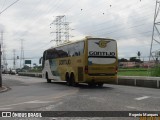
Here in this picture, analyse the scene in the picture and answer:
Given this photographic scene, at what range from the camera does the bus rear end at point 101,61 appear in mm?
28125

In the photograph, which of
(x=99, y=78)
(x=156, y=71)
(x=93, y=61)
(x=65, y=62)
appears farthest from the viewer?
(x=156, y=71)

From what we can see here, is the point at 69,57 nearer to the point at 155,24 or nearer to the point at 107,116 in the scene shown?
the point at 155,24

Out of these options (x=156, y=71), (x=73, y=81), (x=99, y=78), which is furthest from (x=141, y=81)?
(x=156, y=71)

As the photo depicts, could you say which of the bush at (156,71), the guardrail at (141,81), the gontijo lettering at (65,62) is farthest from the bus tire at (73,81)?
the bush at (156,71)

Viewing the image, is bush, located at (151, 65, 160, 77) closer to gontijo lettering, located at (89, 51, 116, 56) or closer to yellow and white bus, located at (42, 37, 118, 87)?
yellow and white bus, located at (42, 37, 118, 87)

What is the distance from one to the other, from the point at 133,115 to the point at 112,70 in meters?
16.0

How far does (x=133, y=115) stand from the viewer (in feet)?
42.2

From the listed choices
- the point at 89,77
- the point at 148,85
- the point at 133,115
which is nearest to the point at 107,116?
the point at 133,115

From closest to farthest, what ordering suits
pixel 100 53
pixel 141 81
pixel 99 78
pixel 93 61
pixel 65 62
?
pixel 93 61 → pixel 99 78 → pixel 100 53 → pixel 141 81 → pixel 65 62

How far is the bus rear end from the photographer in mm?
28125

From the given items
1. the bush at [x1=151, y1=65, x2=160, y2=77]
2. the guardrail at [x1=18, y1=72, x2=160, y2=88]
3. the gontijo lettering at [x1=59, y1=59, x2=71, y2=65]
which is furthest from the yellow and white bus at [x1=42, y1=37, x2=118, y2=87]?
the bush at [x1=151, y1=65, x2=160, y2=77]

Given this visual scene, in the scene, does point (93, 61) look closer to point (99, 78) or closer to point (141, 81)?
point (99, 78)

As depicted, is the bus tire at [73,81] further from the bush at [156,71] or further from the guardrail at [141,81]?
the bush at [156,71]

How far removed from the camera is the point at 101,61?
28.4 m
